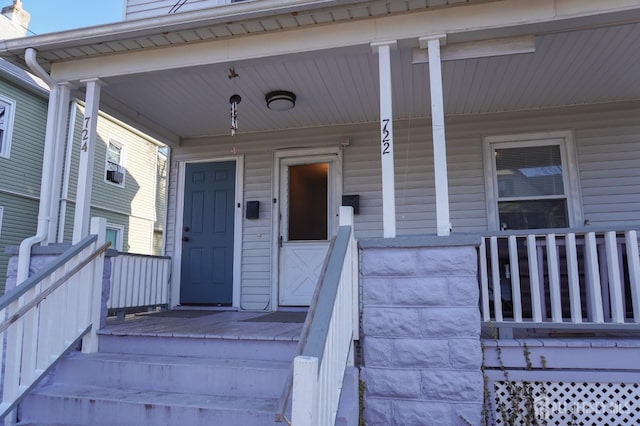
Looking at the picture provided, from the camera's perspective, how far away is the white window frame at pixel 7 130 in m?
8.84

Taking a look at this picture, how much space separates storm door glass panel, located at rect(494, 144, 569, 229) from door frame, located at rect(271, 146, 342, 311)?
185 centimetres

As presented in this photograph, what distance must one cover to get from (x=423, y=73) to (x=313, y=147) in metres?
1.76

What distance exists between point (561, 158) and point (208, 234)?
14.2 feet

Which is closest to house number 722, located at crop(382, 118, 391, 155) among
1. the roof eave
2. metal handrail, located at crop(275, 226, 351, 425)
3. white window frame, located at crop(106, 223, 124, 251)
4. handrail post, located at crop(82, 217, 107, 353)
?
metal handrail, located at crop(275, 226, 351, 425)

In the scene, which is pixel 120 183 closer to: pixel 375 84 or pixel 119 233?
pixel 119 233

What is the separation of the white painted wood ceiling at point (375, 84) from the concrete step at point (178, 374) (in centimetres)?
242

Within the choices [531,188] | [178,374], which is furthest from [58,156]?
[531,188]

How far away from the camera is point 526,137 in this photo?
4977 mm

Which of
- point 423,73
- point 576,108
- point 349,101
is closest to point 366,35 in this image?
point 423,73

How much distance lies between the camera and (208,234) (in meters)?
5.75

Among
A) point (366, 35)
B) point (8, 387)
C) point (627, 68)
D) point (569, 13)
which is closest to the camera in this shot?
point (8, 387)

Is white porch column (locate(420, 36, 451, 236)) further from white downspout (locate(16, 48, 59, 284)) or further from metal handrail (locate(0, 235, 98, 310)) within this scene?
white downspout (locate(16, 48, 59, 284))

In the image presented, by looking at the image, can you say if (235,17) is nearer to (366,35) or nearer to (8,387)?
(366,35)

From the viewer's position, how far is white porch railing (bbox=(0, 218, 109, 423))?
2.79m
